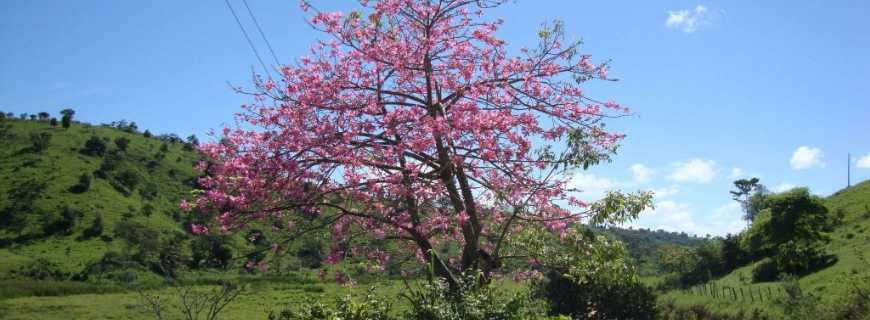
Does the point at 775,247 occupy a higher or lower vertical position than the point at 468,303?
higher

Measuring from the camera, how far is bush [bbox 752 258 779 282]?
149ft

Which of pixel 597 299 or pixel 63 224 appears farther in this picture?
pixel 63 224

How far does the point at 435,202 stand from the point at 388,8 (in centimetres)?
281

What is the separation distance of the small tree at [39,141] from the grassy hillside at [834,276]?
10552 centimetres

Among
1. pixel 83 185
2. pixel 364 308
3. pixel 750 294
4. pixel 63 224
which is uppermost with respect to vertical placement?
pixel 83 185

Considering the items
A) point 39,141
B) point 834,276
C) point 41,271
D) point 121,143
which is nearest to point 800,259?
point 834,276

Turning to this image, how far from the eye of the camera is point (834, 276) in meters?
34.2

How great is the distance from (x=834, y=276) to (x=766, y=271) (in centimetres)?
1299

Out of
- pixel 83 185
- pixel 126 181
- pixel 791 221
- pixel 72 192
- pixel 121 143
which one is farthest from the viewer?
pixel 121 143

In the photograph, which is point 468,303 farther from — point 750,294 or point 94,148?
point 94,148

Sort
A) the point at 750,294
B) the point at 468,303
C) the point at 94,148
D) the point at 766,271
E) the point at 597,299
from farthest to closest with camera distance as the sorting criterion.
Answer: the point at 94,148 → the point at 766,271 → the point at 750,294 → the point at 597,299 → the point at 468,303

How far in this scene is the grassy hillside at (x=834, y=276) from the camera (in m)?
30.4

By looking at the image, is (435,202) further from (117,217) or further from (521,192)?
(117,217)

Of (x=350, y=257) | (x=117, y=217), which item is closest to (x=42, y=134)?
(x=117, y=217)
